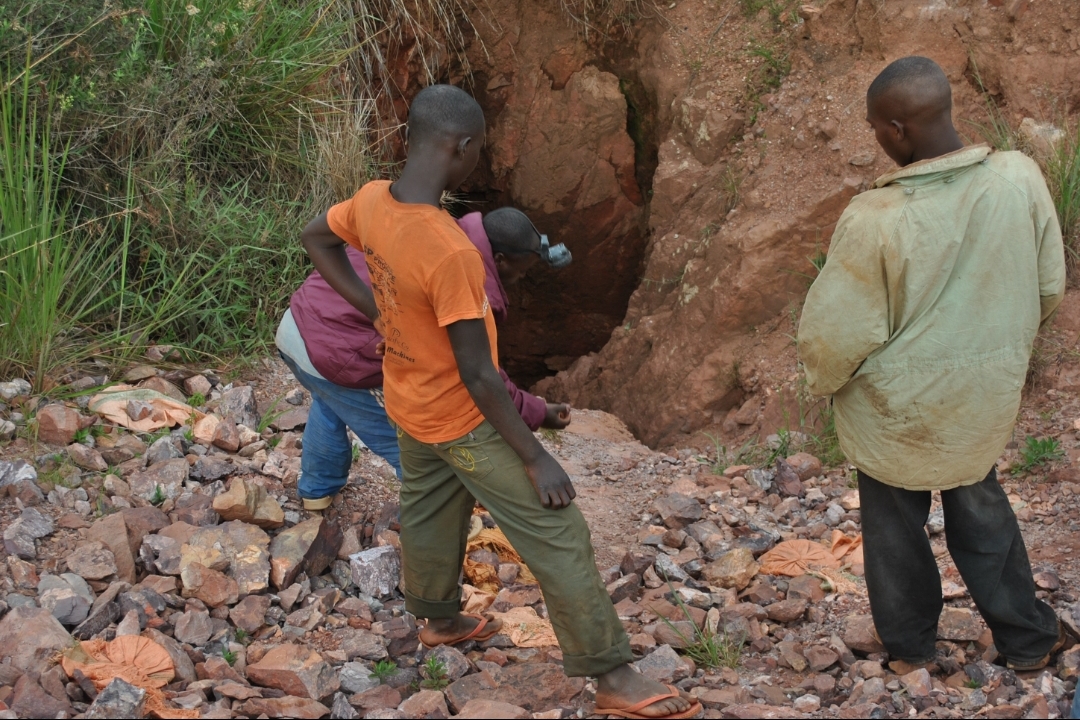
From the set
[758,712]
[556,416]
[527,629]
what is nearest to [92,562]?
[527,629]

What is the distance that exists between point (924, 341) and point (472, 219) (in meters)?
1.35

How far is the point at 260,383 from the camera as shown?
431 centimetres

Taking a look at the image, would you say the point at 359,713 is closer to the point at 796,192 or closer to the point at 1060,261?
the point at 1060,261

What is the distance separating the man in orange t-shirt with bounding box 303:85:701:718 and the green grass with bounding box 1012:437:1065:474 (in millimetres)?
1898

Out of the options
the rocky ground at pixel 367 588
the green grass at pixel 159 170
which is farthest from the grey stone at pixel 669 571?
the green grass at pixel 159 170

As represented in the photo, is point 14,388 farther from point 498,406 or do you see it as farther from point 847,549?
point 847,549

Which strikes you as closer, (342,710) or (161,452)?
(342,710)

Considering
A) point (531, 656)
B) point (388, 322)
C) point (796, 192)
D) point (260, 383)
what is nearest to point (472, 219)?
point (388, 322)

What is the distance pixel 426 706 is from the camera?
93.7 inches

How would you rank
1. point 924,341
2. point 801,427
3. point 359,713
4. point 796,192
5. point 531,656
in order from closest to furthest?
1. point 924,341
2. point 359,713
3. point 531,656
4. point 801,427
5. point 796,192

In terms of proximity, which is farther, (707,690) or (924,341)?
(707,690)

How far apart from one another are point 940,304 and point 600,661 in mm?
1144

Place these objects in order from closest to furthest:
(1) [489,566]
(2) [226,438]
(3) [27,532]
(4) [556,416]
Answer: (4) [556,416] < (3) [27,532] < (1) [489,566] < (2) [226,438]

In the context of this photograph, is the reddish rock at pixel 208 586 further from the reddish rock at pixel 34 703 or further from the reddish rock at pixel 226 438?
the reddish rock at pixel 226 438
